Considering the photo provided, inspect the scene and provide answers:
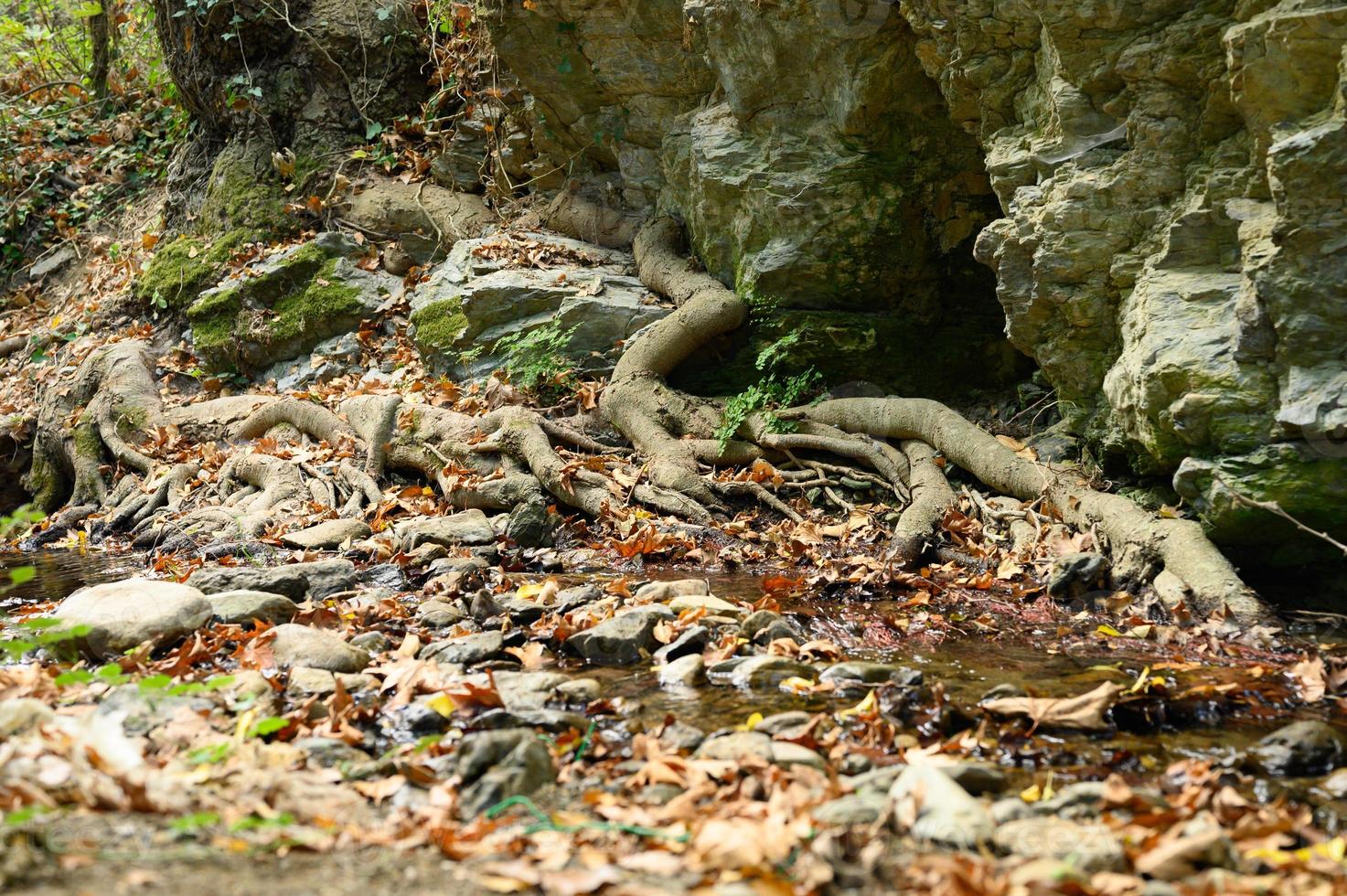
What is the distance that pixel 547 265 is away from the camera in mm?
9938

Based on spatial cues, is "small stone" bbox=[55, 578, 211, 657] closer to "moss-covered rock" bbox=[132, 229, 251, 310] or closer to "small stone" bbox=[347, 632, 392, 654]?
"small stone" bbox=[347, 632, 392, 654]

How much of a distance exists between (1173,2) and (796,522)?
375 centimetres

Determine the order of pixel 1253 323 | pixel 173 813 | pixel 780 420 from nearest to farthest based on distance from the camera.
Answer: pixel 173 813
pixel 1253 323
pixel 780 420

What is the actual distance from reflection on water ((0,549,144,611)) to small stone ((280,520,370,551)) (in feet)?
3.50

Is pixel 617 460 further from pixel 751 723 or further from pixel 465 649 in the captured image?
pixel 751 723

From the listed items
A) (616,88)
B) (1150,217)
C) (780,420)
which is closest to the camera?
(1150,217)

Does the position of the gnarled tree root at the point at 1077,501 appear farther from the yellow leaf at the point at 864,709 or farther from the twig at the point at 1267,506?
the yellow leaf at the point at 864,709

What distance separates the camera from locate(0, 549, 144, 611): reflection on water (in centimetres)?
632

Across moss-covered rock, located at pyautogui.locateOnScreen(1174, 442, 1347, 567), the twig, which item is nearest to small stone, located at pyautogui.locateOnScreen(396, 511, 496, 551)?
moss-covered rock, located at pyautogui.locateOnScreen(1174, 442, 1347, 567)

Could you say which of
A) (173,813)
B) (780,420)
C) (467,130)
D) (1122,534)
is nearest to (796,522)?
(780,420)

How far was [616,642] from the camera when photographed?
14.0 ft

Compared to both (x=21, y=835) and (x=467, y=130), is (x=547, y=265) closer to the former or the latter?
(x=467, y=130)

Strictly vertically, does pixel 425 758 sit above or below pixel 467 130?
below

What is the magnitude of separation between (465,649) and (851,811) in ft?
7.06
